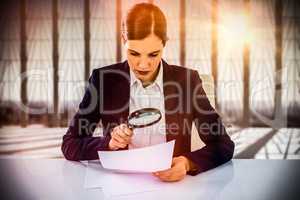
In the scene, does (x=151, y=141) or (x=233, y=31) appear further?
(x=233, y=31)

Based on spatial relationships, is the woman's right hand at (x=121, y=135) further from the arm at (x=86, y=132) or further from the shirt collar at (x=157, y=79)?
the shirt collar at (x=157, y=79)

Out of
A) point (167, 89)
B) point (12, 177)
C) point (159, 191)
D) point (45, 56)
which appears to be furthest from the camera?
point (45, 56)

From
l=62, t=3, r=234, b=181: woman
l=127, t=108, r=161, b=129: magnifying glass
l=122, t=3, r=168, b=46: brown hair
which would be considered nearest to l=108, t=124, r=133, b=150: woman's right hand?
l=127, t=108, r=161, b=129: magnifying glass

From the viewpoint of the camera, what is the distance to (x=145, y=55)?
52.0 inches

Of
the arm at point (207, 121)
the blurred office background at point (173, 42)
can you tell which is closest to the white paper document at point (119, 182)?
the arm at point (207, 121)

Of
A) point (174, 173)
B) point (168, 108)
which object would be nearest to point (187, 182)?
point (174, 173)

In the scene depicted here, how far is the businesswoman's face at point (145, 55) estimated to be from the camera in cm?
131

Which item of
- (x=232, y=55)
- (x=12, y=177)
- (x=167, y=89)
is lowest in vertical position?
(x=12, y=177)

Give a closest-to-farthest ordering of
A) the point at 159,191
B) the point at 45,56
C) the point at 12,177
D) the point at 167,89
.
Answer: the point at 159,191, the point at 12,177, the point at 167,89, the point at 45,56

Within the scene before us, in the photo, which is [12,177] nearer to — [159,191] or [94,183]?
[94,183]

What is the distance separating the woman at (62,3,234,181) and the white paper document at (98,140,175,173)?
14 centimetres

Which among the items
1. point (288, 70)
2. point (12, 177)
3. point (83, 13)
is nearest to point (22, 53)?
point (83, 13)

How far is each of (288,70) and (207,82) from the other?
1.31 ft

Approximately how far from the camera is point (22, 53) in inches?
60.4
